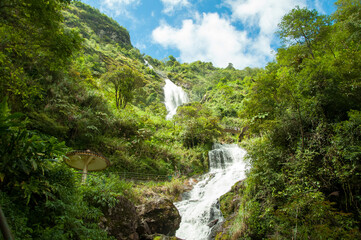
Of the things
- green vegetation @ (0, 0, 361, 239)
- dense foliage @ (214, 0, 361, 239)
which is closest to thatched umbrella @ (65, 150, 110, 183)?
green vegetation @ (0, 0, 361, 239)

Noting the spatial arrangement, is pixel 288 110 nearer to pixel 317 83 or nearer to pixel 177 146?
pixel 317 83

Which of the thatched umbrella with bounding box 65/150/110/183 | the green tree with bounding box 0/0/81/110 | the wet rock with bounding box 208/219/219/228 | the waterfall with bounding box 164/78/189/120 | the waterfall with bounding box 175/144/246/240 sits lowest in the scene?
the wet rock with bounding box 208/219/219/228

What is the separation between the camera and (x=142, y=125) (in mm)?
15203

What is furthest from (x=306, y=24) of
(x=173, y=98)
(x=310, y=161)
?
(x=173, y=98)

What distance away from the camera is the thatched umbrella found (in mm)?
6366

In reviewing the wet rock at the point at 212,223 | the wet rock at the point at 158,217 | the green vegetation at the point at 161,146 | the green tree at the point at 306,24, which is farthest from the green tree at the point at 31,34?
the green tree at the point at 306,24

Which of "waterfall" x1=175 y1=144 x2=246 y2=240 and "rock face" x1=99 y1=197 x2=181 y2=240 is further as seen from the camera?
"waterfall" x1=175 y1=144 x2=246 y2=240

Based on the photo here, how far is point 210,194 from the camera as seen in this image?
12844mm

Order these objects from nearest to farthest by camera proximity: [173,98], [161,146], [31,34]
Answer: [31,34]
[161,146]
[173,98]

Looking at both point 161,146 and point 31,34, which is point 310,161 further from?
point 161,146

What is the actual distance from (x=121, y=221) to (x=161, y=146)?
10.7m

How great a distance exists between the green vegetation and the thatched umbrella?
1.98 feet

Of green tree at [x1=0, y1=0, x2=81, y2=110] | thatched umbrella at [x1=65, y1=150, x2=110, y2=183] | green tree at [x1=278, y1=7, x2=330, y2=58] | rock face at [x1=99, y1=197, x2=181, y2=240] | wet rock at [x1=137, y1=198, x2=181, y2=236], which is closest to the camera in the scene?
green tree at [x1=0, y1=0, x2=81, y2=110]

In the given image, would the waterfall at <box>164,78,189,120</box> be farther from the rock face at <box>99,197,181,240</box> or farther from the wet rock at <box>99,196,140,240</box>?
the wet rock at <box>99,196,140,240</box>
